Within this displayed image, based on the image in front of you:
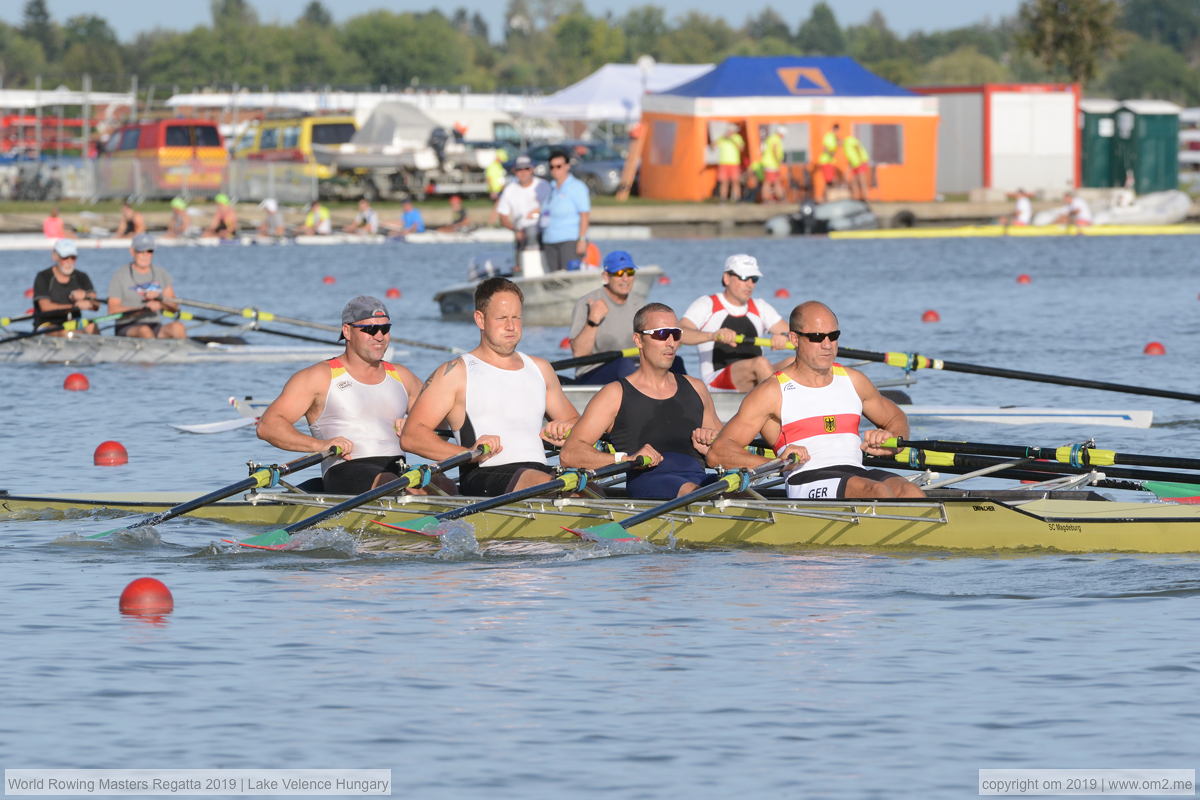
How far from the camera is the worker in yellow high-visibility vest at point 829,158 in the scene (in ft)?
151

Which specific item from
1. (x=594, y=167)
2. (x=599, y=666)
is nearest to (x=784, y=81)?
(x=594, y=167)

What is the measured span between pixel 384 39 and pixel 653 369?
141177 millimetres

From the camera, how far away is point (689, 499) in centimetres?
1028

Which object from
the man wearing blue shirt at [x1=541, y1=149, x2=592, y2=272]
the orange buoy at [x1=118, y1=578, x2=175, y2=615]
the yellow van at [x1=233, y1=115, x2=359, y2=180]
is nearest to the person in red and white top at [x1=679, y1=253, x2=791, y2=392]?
the orange buoy at [x1=118, y1=578, x2=175, y2=615]

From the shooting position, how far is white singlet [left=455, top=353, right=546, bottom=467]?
34.6ft

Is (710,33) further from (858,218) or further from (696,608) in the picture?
(696,608)

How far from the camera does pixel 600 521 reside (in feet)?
35.2

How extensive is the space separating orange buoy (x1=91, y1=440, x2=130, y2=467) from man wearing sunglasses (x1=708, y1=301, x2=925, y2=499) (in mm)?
6117

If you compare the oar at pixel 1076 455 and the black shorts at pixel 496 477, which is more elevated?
the oar at pixel 1076 455

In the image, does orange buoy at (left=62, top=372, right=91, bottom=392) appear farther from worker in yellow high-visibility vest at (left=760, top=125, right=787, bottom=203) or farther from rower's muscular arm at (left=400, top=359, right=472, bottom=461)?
worker in yellow high-visibility vest at (left=760, top=125, right=787, bottom=203)

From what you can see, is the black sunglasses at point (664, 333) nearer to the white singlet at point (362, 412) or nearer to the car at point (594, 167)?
the white singlet at point (362, 412)

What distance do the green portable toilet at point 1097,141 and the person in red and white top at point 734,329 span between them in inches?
1530

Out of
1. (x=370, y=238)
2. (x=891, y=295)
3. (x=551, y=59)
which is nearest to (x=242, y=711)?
(x=891, y=295)

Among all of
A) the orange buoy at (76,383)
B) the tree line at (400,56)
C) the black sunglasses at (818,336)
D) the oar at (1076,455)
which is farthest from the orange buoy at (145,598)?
the tree line at (400,56)
